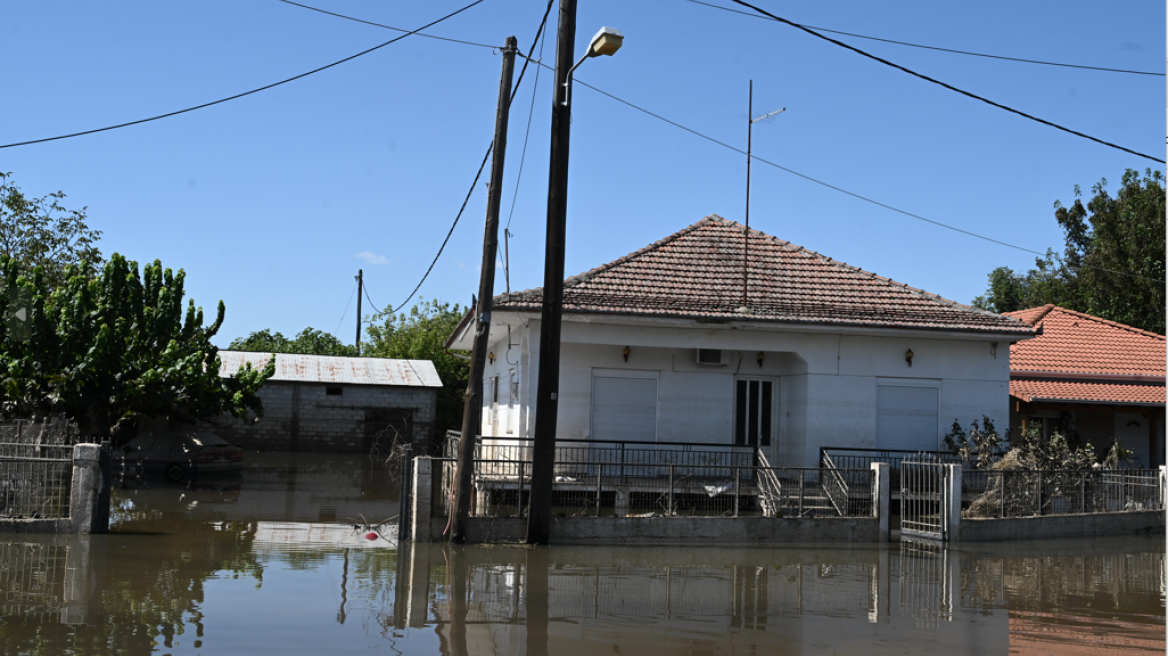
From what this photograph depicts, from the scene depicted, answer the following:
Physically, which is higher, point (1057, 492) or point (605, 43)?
point (605, 43)

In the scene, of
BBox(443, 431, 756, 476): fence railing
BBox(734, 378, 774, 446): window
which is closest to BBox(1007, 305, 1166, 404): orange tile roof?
BBox(734, 378, 774, 446): window

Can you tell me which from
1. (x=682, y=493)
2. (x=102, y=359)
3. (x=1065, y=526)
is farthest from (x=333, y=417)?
(x=1065, y=526)

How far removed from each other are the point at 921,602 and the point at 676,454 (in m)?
8.64

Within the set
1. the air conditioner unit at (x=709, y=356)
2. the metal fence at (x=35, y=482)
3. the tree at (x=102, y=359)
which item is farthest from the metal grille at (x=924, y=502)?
the tree at (x=102, y=359)

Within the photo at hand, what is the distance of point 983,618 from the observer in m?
10.3

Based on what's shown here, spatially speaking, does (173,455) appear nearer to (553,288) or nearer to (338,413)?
(338,413)

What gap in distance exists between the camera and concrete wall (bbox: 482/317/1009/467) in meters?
19.5

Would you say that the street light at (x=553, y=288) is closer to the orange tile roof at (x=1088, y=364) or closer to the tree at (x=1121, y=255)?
the orange tile roof at (x=1088, y=364)

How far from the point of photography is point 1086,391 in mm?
24797

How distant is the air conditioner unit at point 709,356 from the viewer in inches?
789

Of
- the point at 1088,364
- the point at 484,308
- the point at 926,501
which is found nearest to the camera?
the point at 484,308

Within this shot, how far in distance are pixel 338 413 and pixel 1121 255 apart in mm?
31169

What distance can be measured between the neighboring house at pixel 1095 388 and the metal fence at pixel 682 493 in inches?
372

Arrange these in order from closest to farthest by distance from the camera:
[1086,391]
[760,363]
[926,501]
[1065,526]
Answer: [926,501] < [1065,526] < [760,363] < [1086,391]
